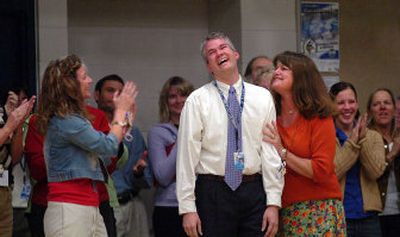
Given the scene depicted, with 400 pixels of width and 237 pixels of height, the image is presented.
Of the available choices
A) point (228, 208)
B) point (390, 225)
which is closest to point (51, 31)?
point (228, 208)

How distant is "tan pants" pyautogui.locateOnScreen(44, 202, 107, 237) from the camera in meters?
3.51

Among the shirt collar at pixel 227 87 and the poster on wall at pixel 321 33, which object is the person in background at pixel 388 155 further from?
the shirt collar at pixel 227 87

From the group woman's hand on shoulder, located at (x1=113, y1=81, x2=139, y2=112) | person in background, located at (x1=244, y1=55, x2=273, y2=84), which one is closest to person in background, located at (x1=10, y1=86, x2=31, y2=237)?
woman's hand on shoulder, located at (x1=113, y1=81, x2=139, y2=112)

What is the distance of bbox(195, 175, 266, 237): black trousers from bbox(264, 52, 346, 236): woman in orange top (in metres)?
0.26

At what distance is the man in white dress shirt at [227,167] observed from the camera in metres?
3.53

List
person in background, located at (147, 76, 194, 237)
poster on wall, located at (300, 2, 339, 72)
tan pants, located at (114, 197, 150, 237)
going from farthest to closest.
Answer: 1. poster on wall, located at (300, 2, 339, 72)
2. tan pants, located at (114, 197, 150, 237)
3. person in background, located at (147, 76, 194, 237)

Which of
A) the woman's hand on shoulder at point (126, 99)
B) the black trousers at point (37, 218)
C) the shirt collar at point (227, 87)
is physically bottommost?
the black trousers at point (37, 218)

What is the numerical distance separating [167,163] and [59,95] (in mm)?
980

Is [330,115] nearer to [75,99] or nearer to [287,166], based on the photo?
[287,166]

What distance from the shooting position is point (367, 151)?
4539mm

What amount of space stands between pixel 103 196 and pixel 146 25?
2116 mm

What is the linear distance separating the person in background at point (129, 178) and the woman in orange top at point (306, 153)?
3.85 feet

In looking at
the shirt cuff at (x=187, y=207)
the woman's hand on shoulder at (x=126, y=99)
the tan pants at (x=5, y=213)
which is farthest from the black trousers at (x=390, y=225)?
the tan pants at (x=5, y=213)

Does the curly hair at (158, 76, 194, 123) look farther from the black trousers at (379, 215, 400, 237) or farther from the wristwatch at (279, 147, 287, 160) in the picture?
the black trousers at (379, 215, 400, 237)
